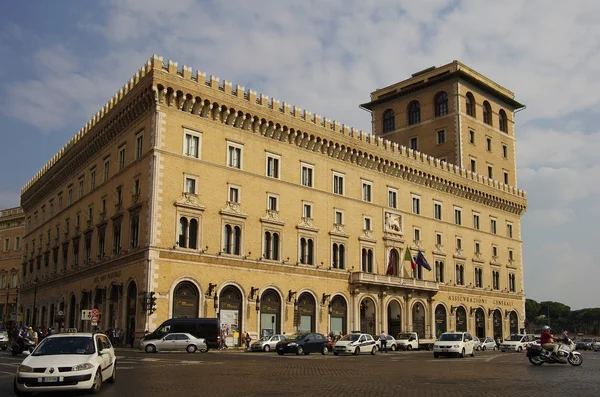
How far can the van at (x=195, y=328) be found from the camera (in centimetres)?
3850

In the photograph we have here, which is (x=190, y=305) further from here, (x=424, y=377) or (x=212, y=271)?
(x=424, y=377)

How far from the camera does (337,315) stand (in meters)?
52.2

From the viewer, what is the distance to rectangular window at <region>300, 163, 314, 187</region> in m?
51.7

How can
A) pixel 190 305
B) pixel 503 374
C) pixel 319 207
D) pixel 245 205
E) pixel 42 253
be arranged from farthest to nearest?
pixel 42 253 → pixel 319 207 → pixel 245 205 → pixel 190 305 → pixel 503 374

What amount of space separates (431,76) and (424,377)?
189 ft

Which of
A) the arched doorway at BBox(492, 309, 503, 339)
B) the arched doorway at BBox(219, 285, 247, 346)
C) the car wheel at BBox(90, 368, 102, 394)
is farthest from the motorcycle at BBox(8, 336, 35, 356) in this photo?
the arched doorway at BBox(492, 309, 503, 339)

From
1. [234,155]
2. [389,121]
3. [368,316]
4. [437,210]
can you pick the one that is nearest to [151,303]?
[234,155]

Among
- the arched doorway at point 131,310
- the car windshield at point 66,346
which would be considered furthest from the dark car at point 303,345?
the car windshield at point 66,346

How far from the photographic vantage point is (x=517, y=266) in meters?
73.9

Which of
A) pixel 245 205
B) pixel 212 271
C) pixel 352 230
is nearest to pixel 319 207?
pixel 352 230

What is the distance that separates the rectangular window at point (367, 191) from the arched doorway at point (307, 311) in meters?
11.0

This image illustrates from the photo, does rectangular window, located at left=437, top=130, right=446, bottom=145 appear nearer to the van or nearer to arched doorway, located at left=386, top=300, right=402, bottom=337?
arched doorway, located at left=386, top=300, right=402, bottom=337

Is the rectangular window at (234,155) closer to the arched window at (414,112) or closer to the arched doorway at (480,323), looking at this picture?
the arched window at (414,112)

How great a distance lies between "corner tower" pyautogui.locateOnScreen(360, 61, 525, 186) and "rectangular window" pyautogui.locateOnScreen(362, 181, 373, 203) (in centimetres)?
1643
